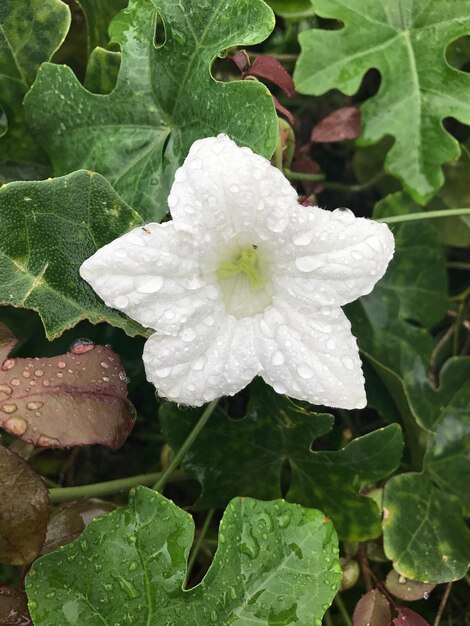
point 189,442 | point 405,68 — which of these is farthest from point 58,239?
point 405,68

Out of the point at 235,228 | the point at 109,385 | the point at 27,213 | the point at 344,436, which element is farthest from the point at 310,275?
the point at 344,436

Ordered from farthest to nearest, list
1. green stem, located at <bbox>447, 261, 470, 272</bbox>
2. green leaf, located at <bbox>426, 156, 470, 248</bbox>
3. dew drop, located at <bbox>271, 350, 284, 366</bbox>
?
green stem, located at <bbox>447, 261, 470, 272</bbox> < green leaf, located at <bbox>426, 156, 470, 248</bbox> < dew drop, located at <bbox>271, 350, 284, 366</bbox>

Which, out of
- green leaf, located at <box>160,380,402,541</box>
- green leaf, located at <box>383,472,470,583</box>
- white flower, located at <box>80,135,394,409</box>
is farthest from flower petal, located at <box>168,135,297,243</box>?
green leaf, located at <box>383,472,470,583</box>

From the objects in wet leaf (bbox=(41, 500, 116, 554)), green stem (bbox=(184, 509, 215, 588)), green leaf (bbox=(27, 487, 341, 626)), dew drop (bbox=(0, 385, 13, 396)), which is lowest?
green stem (bbox=(184, 509, 215, 588))

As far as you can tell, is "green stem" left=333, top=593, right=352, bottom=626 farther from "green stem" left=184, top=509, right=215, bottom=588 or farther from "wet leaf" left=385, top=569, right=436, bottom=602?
"green stem" left=184, top=509, right=215, bottom=588

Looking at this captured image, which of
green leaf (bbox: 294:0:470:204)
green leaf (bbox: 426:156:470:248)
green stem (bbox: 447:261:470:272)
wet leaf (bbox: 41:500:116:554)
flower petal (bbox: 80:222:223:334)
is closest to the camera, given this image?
flower petal (bbox: 80:222:223:334)

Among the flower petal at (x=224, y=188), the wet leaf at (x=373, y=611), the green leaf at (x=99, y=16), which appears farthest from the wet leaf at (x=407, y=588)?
the green leaf at (x=99, y=16)
